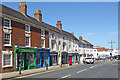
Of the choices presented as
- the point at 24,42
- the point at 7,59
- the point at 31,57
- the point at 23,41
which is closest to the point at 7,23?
the point at 23,41

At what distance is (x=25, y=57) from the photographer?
2556 centimetres

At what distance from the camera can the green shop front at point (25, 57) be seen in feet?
77.1

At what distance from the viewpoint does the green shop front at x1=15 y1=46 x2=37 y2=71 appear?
925 inches

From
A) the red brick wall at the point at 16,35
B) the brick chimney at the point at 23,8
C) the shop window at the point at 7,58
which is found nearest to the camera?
the shop window at the point at 7,58

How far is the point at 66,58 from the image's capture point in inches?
1800

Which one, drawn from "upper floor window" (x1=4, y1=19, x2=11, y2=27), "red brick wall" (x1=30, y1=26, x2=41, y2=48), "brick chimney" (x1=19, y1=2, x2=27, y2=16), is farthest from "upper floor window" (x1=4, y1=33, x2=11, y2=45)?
"brick chimney" (x1=19, y1=2, x2=27, y2=16)

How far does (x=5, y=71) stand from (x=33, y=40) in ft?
28.2

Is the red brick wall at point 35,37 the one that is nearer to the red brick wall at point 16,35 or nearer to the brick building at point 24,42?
the brick building at point 24,42

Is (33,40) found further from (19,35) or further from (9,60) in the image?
(9,60)

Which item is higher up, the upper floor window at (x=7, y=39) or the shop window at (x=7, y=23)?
the shop window at (x=7, y=23)

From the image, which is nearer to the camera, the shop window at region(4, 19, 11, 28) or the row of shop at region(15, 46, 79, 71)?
the shop window at region(4, 19, 11, 28)

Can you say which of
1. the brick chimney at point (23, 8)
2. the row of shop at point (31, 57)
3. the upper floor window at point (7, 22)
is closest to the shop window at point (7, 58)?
the row of shop at point (31, 57)

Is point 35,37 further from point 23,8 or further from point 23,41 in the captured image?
point 23,8

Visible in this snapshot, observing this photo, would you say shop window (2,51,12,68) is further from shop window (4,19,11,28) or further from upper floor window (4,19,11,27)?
upper floor window (4,19,11,27)
